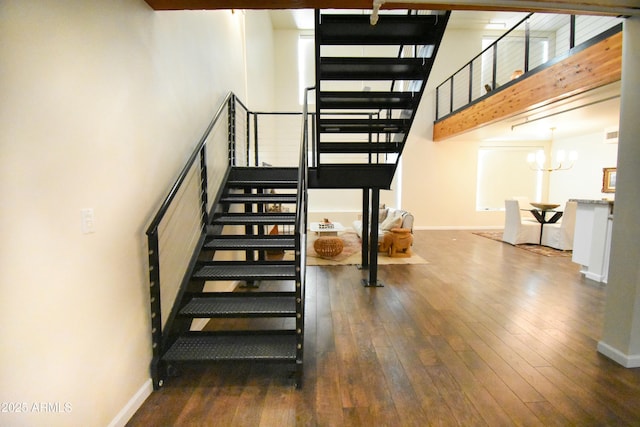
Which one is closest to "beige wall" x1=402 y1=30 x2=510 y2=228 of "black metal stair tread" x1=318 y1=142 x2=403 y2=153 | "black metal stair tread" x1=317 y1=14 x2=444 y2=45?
"black metal stair tread" x1=318 y1=142 x2=403 y2=153

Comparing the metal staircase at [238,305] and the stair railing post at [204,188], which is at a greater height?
the stair railing post at [204,188]

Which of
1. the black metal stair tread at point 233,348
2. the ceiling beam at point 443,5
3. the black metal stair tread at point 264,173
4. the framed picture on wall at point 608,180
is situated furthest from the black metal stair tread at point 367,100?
the framed picture on wall at point 608,180

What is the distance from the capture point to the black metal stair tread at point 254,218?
113 inches

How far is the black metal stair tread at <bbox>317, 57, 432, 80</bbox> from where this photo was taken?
248cm

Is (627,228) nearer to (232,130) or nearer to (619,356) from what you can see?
(619,356)

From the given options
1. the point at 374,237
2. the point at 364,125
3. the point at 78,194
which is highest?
the point at 364,125

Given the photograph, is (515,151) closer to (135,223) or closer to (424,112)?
(424,112)

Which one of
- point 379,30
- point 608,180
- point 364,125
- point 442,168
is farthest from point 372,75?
point 608,180

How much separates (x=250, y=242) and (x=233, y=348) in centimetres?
Answer: 95

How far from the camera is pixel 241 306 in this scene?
221cm

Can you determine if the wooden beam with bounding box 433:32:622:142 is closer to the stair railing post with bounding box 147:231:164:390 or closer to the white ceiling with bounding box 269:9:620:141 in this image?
the white ceiling with bounding box 269:9:620:141

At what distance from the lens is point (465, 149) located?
8062 mm

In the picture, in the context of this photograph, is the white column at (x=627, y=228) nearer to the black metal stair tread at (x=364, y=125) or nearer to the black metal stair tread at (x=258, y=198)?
the black metal stair tread at (x=364, y=125)

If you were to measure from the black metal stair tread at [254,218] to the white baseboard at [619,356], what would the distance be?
2.64m
